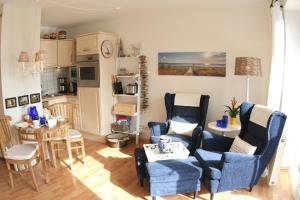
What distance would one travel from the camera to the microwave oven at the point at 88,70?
4484 mm

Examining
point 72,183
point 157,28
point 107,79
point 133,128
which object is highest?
point 157,28

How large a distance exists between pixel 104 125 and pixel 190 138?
1.91 metres

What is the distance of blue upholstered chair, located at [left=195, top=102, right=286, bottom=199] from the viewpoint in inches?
100

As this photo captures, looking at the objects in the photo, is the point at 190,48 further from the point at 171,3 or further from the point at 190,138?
the point at 190,138

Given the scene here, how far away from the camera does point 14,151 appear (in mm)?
3041

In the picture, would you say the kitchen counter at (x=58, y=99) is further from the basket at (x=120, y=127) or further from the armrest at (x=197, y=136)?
the armrest at (x=197, y=136)

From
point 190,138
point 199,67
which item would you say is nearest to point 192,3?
point 199,67

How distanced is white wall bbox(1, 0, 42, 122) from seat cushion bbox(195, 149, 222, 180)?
2721 mm

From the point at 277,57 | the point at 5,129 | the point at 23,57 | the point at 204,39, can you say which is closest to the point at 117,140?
the point at 5,129

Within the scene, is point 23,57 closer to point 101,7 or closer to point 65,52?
point 101,7

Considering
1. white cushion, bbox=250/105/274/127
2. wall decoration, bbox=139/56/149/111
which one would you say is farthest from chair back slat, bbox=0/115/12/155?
white cushion, bbox=250/105/274/127

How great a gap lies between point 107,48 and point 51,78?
1.74 metres

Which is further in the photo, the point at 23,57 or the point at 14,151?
the point at 23,57

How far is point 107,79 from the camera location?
4.61 meters
